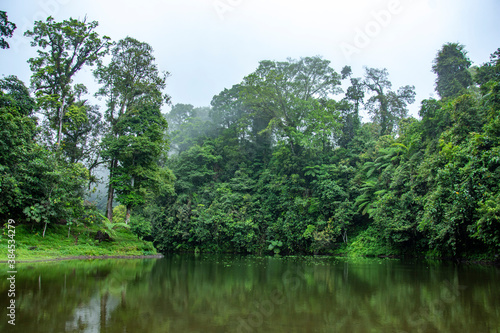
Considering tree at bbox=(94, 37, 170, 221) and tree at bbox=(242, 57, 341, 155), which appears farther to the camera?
tree at bbox=(242, 57, 341, 155)

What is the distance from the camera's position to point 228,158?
32406 millimetres

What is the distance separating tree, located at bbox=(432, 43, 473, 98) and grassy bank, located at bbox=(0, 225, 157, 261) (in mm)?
24497

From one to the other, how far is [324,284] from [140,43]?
21201mm

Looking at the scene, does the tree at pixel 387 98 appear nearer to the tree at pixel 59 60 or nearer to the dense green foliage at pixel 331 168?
the dense green foliage at pixel 331 168

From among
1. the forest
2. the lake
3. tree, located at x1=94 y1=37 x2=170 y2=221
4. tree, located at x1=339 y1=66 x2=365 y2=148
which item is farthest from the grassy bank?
tree, located at x1=339 y1=66 x2=365 y2=148

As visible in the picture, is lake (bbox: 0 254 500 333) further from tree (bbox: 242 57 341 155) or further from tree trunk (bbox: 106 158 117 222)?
tree (bbox: 242 57 341 155)

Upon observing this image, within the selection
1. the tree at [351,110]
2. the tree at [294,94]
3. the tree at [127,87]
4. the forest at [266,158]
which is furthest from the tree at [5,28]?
the tree at [351,110]

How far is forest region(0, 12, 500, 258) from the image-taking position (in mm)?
13773

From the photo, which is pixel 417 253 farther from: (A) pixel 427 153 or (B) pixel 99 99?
(B) pixel 99 99

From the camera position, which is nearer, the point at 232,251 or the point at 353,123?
the point at 232,251

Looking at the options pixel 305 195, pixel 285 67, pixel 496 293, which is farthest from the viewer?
pixel 285 67

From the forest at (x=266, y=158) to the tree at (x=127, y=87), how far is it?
0.10 m

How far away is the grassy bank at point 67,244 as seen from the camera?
12341 mm

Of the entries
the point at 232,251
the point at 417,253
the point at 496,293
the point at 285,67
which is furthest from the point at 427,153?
the point at 232,251
